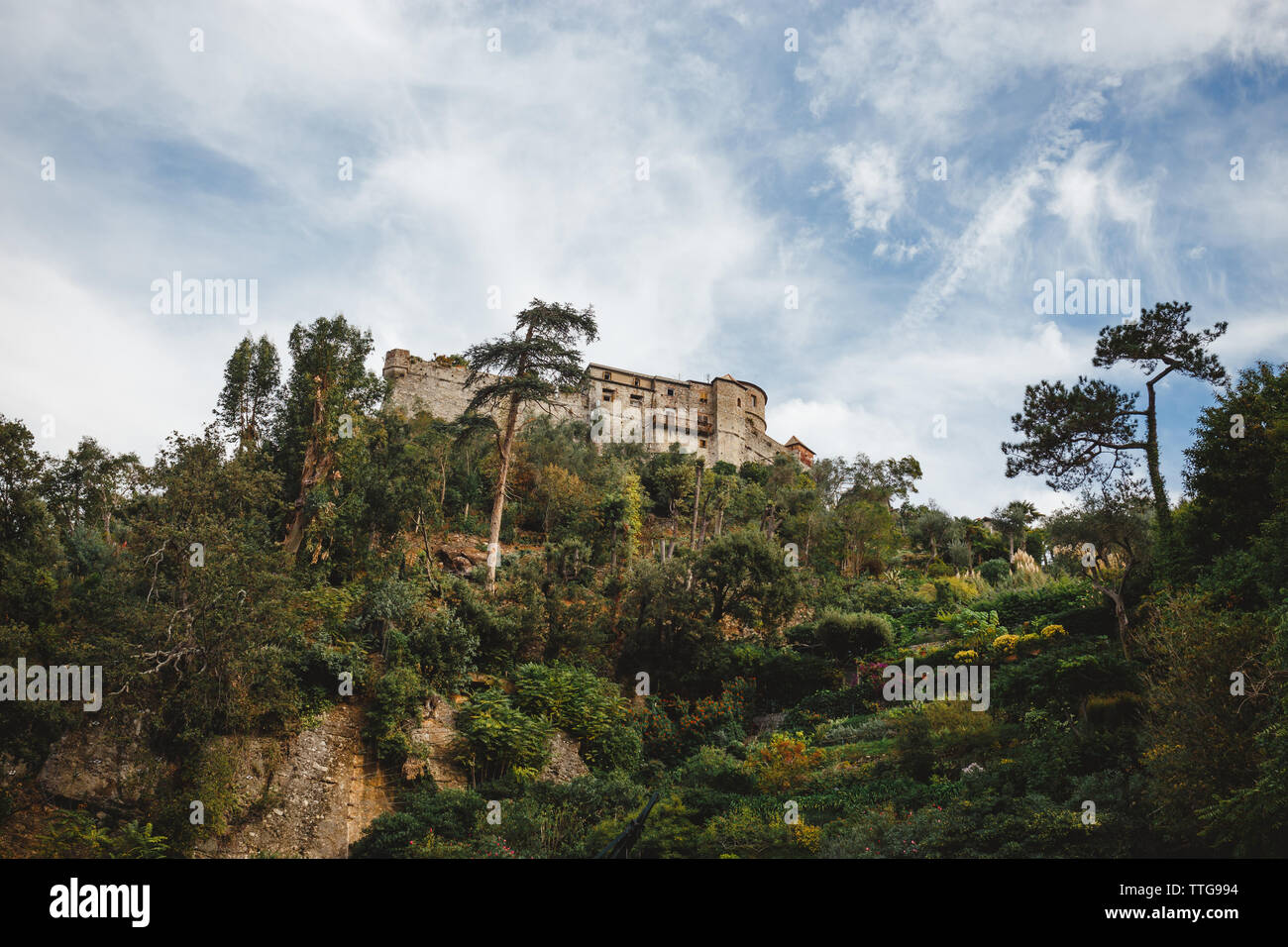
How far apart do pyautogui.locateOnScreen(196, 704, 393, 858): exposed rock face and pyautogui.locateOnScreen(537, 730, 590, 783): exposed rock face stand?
128 inches

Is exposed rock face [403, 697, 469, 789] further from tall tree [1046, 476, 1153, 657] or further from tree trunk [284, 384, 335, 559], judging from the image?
tall tree [1046, 476, 1153, 657]

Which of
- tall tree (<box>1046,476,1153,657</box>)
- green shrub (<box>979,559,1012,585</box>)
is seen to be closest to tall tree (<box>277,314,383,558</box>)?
tall tree (<box>1046,476,1153,657</box>)

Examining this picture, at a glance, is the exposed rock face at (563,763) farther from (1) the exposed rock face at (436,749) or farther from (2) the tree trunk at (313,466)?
(2) the tree trunk at (313,466)

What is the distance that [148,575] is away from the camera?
14.7 metres

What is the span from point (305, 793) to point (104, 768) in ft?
10.4

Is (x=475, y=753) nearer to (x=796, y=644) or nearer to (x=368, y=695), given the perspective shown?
(x=368, y=695)

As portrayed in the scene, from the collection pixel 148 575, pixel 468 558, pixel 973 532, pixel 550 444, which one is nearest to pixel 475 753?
pixel 148 575

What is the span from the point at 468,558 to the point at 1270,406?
21.1 metres

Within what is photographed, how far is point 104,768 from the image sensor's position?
43.0 ft

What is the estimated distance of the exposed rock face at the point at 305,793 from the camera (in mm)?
13023

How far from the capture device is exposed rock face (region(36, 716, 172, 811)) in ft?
41.8

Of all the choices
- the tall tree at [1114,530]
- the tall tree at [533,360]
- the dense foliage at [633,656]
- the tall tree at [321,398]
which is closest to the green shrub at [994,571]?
the dense foliage at [633,656]

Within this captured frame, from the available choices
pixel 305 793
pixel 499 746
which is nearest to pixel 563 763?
pixel 499 746
